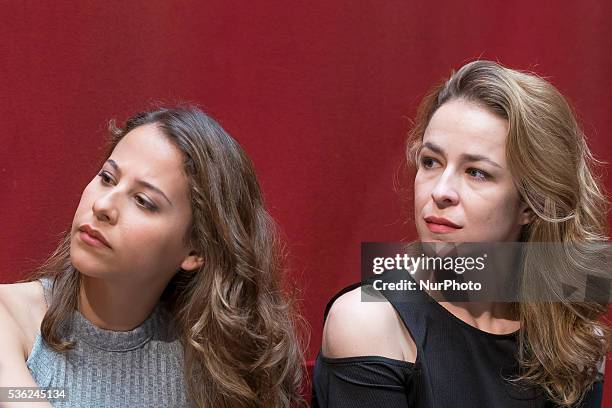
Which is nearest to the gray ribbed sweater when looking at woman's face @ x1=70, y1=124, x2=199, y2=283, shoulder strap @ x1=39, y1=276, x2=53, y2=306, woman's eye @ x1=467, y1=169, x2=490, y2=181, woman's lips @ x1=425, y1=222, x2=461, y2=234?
shoulder strap @ x1=39, y1=276, x2=53, y2=306

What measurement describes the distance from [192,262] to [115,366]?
0.75 feet

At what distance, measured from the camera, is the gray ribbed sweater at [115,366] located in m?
1.55

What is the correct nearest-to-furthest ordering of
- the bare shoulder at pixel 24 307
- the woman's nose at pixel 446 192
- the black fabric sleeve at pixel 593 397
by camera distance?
the bare shoulder at pixel 24 307, the woman's nose at pixel 446 192, the black fabric sleeve at pixel 593 397

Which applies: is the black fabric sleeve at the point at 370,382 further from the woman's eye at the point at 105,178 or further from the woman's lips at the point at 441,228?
the woman's eye at the point at 105,178

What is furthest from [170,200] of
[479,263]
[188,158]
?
[479,263]

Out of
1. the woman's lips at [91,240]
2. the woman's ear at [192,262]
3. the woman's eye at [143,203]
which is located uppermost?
the woman's eye at [143,203]

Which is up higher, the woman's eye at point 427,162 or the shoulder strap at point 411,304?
the woman's eye at point 427,162

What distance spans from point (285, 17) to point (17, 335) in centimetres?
91

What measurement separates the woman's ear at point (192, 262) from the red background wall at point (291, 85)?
322 millimetres

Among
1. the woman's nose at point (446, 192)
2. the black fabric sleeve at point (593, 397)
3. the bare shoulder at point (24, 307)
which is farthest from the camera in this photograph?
the black fabric sleeve at point (593, 397)

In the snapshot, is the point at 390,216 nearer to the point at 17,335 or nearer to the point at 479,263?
the point at 479,263

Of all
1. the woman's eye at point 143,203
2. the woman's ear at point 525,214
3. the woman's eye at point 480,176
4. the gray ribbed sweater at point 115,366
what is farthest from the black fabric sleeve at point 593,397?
the woman's eye at point 143,203

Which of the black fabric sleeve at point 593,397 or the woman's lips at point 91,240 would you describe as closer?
the woman's lips at point 91,240

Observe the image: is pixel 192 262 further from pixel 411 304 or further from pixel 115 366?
pixel 411 304
